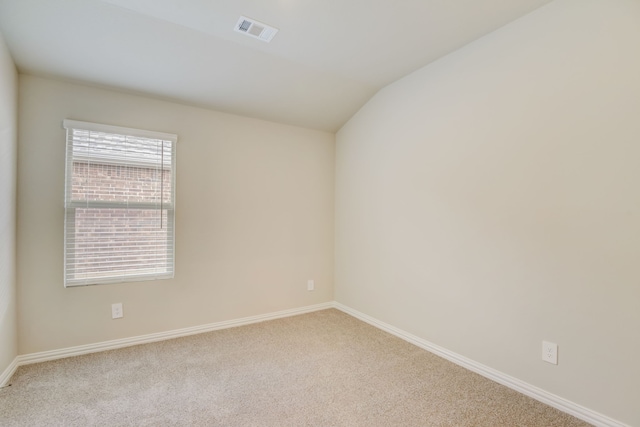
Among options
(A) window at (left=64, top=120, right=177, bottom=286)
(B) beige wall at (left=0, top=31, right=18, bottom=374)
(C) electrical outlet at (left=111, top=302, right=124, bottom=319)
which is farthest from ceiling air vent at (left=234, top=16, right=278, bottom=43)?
(C) electrical outlet at (left=111, top=302, right=124, bottom=319)

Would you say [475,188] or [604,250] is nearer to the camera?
[604,250]

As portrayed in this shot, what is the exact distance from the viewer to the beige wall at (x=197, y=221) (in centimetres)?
238

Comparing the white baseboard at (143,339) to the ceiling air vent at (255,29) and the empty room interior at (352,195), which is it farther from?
the ceiling air vent at (255,29)

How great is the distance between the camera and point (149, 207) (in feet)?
9.17

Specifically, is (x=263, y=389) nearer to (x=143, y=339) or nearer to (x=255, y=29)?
(x=143, y=339)

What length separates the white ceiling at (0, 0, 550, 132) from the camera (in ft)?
6.49

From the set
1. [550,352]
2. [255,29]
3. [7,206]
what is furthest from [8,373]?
[550,352]

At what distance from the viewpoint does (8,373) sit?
213cm

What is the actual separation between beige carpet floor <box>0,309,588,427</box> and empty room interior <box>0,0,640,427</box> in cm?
3

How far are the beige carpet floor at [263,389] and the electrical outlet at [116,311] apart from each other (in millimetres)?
300

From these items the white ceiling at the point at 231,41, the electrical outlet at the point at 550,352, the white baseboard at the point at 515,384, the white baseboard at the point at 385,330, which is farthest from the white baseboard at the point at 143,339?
the electrical outlet at the point at 550,352

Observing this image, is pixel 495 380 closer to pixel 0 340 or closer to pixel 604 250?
pixel 604 250

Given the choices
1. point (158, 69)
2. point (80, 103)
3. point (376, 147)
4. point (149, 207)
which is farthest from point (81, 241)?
point (376, 147)

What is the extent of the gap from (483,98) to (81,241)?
3.38 meters
